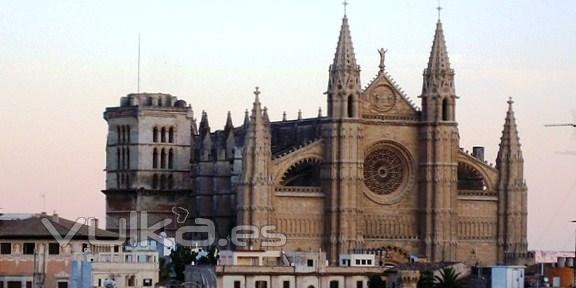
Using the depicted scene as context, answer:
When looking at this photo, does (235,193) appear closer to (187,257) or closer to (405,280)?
(187,257)

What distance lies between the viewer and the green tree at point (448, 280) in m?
114

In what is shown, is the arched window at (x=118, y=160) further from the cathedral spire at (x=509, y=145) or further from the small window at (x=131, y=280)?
the small window at (x=131, y=280)

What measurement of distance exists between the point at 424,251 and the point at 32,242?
34747mm

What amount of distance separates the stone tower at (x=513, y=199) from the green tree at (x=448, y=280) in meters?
22.6

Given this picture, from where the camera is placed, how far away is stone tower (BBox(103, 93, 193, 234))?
483ft

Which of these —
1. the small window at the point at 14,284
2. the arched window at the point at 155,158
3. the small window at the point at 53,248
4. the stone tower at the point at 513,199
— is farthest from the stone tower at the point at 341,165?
the small window at the point at 14,284

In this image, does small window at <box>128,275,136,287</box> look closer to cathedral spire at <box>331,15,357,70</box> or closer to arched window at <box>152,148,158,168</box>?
cathedral spire at <box>331,15,357,70</box>

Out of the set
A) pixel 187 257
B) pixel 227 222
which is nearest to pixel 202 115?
pixel 227 222

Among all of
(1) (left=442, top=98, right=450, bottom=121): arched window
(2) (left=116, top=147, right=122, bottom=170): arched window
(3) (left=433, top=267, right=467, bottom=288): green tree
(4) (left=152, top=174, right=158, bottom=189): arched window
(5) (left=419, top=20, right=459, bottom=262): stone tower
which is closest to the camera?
(3) (left=433, top=267, right=467, bottom=288): green tree

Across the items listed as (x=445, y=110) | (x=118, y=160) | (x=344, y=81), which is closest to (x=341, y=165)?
(x=344, y=81)

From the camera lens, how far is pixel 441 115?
137m

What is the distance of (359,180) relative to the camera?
13388 centimetres

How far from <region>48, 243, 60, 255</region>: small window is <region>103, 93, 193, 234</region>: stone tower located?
115 ft

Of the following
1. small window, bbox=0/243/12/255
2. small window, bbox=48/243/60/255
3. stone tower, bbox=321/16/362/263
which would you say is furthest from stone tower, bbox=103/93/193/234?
small window, bbox=0/243/12/255
